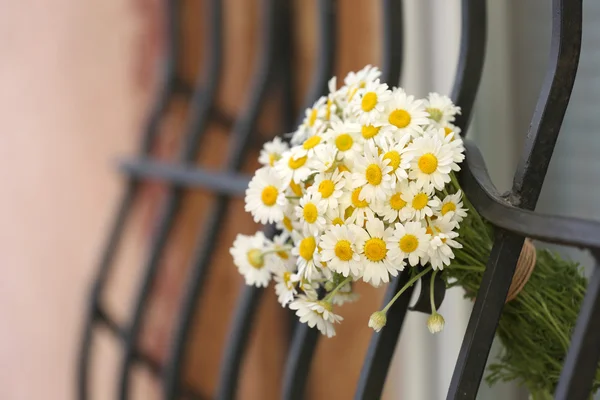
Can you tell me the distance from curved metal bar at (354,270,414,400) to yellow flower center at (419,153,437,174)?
13 cm

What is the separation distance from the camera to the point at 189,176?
970 mm

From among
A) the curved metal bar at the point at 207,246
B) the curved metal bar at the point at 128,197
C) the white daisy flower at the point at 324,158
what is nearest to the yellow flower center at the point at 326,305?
the white daisy flower at the point at 324,158

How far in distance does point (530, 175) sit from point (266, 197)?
8.2 inches

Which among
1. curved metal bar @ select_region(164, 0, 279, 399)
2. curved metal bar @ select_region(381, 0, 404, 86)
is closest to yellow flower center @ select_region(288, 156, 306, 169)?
curved metal bar @ select_region(381, 0, 404, 86)

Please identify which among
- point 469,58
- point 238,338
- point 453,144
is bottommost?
point 238,338

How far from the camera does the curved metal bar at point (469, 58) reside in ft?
2.00

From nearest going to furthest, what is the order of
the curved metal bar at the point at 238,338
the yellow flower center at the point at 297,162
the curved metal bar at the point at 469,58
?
1. the yellow flower center at the point at 297,162
2. the curved metal bar at the point at 469,58
3. the curved metal bar at the point at 238,338

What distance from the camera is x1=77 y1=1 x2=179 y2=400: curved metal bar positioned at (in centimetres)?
112

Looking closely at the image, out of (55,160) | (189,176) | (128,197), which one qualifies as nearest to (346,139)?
(189,176)

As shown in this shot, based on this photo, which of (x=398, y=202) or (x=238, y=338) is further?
(x=238, y=338)

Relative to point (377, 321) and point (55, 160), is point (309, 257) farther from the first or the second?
point (55, 160)

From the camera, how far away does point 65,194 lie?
4.46 ft

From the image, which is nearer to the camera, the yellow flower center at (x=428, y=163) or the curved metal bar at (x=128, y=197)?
the yellow flower center at (x=428, y=163)

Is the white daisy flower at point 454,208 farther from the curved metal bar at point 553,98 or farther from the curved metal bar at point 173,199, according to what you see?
the curved metal bar at point 173,199
